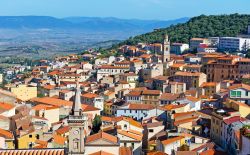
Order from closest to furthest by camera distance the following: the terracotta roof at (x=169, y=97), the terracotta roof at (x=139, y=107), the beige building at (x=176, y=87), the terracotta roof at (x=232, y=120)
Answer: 1. the terracotta roof at (x=232, y=120)
2. the terracotta roof at (x=139, y=107)
3. the terracotta roof at (x=169, y=97)
4. the beige building at (x=176, y=87)

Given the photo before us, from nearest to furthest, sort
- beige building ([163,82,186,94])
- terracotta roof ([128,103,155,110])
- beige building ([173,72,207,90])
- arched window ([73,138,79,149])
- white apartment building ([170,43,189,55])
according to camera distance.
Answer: arched window ([73,138,79,149]) → terracotta roof ([128,103,155,110]) → beige building ([163,82,186,94]) → beige building ([173,72,207,90]) → white apartment building ([170,43,189,55])

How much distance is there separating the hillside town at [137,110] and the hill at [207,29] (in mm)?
14749

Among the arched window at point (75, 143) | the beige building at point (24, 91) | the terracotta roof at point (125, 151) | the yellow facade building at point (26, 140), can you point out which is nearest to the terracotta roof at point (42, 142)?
the yellow facade building at point (26, 140)

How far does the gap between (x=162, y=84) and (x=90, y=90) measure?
28.7 ft

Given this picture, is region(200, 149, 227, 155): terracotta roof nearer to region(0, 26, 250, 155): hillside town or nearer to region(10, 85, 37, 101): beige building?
region(0, 26, 250, 155): hillside town

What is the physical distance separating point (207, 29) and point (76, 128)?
87.1m

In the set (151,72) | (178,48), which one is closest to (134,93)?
(151,72)

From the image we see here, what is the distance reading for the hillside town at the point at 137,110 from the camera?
32656 mm

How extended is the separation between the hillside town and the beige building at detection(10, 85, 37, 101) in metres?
0.12

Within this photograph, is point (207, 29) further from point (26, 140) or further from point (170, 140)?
point (26, 140)

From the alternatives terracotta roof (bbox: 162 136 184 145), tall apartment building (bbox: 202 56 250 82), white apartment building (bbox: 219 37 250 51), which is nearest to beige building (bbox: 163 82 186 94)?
tall apartment building (bbox: 202 56 250 82)

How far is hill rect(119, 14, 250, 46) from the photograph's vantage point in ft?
346

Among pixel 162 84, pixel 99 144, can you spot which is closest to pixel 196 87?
pixel 162 84

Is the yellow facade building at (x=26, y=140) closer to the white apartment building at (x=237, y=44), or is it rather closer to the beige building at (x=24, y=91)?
the beige building at (x=24, y=91)
